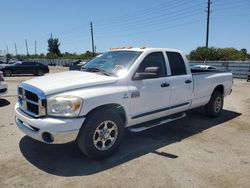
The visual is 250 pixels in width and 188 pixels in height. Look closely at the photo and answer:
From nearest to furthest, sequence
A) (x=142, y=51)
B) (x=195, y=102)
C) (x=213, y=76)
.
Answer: (x=142, y=51) < (x=195, y=102) < (x=213, y=76)

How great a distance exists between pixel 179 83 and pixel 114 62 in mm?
1497

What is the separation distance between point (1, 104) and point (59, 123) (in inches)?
241

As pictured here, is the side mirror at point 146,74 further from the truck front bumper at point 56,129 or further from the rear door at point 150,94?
the truck front bumper at point 56,129

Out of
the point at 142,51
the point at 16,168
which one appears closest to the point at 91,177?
the point at 16,168

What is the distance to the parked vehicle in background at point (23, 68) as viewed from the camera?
73.8ft

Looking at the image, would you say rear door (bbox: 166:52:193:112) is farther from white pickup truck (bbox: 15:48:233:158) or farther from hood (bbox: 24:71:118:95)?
hood (bbox: 24:71:118:95)

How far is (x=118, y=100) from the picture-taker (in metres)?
4.18

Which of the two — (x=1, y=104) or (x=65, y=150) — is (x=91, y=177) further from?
(x=1, y=104)

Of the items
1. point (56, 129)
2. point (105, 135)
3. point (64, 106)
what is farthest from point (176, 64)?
point (56, 129)

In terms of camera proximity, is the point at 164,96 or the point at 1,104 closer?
the point at 164,96

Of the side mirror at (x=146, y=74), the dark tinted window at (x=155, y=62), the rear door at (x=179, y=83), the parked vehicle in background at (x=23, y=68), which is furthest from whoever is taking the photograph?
the parked vehicle in background at (x=23, y=68)

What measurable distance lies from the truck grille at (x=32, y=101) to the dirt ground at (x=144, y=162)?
2.70 ft

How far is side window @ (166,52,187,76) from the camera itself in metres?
5.37

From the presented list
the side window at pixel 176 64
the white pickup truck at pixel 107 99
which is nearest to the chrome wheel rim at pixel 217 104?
the white pickup truck at pixel 107 99
